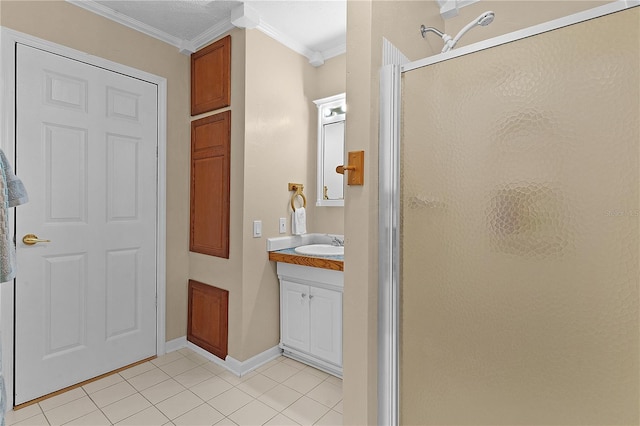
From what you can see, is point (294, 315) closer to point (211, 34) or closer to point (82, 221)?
point (82, 221)

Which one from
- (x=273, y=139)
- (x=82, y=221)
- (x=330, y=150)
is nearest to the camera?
(x=82, y=221)

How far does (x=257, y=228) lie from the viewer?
2348mm

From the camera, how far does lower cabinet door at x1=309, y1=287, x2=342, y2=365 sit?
2.16 meters

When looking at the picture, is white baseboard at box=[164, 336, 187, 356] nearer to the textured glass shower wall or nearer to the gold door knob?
the gold door knob

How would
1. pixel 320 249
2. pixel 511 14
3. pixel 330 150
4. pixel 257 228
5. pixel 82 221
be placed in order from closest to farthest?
1. pixel 511 14
2. pixel 82 221
3. pixel 257 228
4. pixel 320 249
5. pixel 330 150

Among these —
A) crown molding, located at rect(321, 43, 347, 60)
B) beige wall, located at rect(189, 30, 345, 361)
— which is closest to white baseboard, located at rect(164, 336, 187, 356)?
beige wall, located at rect(189, 30, 345, 361)

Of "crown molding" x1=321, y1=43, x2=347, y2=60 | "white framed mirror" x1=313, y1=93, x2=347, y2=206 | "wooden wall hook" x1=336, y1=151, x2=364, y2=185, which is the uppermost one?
"crown molding" x1=321, y1=43, x2=347, y2=60

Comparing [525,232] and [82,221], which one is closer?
[525,232]

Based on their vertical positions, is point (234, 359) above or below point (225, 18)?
below

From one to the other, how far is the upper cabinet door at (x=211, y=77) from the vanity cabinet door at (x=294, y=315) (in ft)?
4.73

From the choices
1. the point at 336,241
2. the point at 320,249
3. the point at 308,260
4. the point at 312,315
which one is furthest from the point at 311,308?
the point at 336,241

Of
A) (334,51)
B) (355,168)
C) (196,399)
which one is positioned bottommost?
(196,399)

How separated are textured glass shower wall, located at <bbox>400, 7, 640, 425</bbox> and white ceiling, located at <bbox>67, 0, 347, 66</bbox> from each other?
1.28 m

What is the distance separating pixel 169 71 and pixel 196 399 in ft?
7.70
